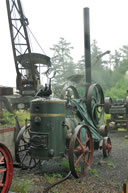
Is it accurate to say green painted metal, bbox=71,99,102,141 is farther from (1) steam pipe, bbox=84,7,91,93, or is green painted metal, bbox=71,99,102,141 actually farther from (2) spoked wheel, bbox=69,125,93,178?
(1) steam pipe, bbox=84,7,91,93

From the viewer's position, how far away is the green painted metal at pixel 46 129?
148 inches

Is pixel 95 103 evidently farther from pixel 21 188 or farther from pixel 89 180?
pixel 21 188

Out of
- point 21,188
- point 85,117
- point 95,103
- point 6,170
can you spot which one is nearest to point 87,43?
point 95,103

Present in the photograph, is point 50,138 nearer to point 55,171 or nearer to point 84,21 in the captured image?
point 55,171

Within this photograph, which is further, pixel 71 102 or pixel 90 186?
pixel 71 102

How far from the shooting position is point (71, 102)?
4949 mm

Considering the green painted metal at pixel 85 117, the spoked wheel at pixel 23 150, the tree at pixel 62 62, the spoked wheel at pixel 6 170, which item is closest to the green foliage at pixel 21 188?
the spoked wheel at pixel 23 150

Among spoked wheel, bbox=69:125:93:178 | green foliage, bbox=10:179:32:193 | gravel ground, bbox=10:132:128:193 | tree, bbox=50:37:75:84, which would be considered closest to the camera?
green foliage, bbox=10:179:32:193

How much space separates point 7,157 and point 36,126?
1232 millimetres

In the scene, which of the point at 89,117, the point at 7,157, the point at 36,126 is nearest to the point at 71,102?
the point at 89,117

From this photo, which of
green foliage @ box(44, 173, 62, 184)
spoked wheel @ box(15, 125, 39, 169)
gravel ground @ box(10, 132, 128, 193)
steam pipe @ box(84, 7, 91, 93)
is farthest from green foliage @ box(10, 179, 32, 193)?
steam pipe @ box(84, 7, 91, 93)

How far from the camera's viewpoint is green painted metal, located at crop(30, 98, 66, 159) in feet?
12.3

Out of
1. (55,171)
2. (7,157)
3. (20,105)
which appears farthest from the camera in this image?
(20,105)

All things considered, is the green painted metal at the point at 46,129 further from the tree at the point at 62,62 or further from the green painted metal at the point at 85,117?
the tree at the point at 62,62
